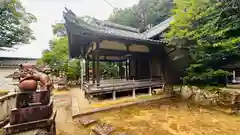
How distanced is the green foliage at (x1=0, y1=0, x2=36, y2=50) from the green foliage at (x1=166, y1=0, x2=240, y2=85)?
1647 centimetres

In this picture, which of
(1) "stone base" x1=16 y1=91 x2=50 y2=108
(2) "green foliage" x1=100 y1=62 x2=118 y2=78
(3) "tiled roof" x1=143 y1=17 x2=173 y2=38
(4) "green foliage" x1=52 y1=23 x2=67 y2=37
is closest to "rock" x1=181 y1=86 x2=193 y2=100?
(3) "tiled roof" x1=143 y1=17 x2=173 y2=38

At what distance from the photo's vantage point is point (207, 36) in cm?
554

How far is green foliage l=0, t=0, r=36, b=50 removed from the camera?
1329cm

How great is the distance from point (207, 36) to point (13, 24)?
18.7 m

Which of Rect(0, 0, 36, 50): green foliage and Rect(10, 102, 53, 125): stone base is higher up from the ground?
Rect(0, 0, 36, 50): green foliage

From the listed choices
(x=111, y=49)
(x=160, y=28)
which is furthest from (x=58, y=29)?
(x=111, y=49)

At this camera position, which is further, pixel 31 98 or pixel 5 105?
pixel 5 105

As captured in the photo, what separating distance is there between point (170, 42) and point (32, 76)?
650cm

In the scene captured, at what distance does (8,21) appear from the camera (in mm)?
13773

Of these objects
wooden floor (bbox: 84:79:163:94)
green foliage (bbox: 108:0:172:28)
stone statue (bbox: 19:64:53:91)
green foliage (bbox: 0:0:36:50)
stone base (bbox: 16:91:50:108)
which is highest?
green foliage (bbox: 108:0:172:28)

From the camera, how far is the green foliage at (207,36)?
4.46 meters

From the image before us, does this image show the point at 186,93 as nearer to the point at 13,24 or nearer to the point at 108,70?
the point at 108,70

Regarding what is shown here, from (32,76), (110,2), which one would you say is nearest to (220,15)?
(110,2)

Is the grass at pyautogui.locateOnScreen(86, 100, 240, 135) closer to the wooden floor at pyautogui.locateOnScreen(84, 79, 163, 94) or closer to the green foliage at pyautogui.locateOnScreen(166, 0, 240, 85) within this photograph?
the wooden floor at pyautogui.locateOnScreen(84, 79, 163, 94)
